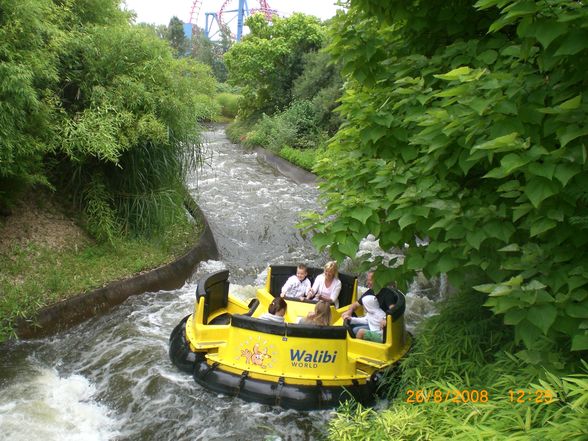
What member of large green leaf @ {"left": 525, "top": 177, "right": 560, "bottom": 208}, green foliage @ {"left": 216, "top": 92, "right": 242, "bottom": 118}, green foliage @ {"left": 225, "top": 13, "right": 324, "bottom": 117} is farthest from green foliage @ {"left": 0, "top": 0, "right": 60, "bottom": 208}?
green foliage @ {"left": 216, "top": 92, "right": 242, "bottom": 118}

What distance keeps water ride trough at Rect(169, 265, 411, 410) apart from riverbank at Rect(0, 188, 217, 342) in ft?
6.48

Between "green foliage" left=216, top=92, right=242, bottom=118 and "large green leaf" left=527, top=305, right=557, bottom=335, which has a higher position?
"green foliage" left=216, top=92, right=242, bottom=118

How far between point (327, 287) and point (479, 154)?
3941mm

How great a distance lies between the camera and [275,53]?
23625mm

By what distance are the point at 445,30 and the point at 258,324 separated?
3059mm

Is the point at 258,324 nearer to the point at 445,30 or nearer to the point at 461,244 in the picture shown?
the point at 461,244

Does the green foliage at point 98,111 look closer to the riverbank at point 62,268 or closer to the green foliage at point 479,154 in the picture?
the riverbank at point 62,268

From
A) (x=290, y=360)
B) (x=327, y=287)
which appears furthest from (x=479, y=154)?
(x=327, y=287)

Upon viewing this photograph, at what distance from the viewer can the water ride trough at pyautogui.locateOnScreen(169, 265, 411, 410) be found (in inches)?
186

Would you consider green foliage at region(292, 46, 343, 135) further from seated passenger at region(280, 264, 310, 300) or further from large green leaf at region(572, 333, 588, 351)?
large green leaf at region(572, 333, 588, 351)
